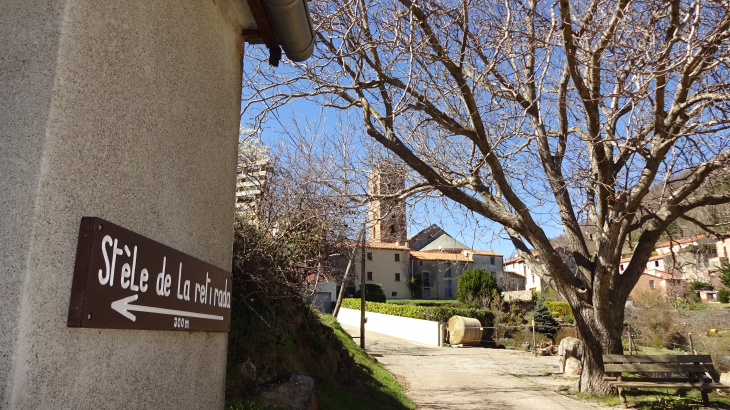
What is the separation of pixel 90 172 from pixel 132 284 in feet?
1.52

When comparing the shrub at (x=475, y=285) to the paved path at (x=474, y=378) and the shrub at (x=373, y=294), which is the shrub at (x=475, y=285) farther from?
the paved path at (x=474, y=378)

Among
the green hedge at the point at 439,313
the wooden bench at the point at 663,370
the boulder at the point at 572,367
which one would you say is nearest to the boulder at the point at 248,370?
the wooden bench at the point at 663,370

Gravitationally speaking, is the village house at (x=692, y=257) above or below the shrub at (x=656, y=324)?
above

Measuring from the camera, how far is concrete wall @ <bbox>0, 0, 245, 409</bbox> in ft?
5.26

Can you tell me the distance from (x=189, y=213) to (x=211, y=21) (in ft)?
4.20

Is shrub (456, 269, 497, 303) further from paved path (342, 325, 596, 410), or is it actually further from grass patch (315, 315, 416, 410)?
grass patch (315, 315, 416, 410)

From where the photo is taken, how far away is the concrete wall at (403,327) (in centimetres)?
2208

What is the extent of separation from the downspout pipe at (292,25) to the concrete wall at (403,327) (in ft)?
63.7

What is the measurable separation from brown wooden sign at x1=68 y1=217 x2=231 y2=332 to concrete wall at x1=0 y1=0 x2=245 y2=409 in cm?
5

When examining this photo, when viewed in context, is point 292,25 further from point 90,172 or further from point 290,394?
point 290,394

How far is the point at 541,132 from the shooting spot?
8.81m

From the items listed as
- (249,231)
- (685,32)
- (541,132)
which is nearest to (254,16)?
(249,231)

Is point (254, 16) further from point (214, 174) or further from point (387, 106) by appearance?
point (387, 106)

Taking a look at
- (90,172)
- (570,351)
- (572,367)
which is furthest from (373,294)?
(90,172)
